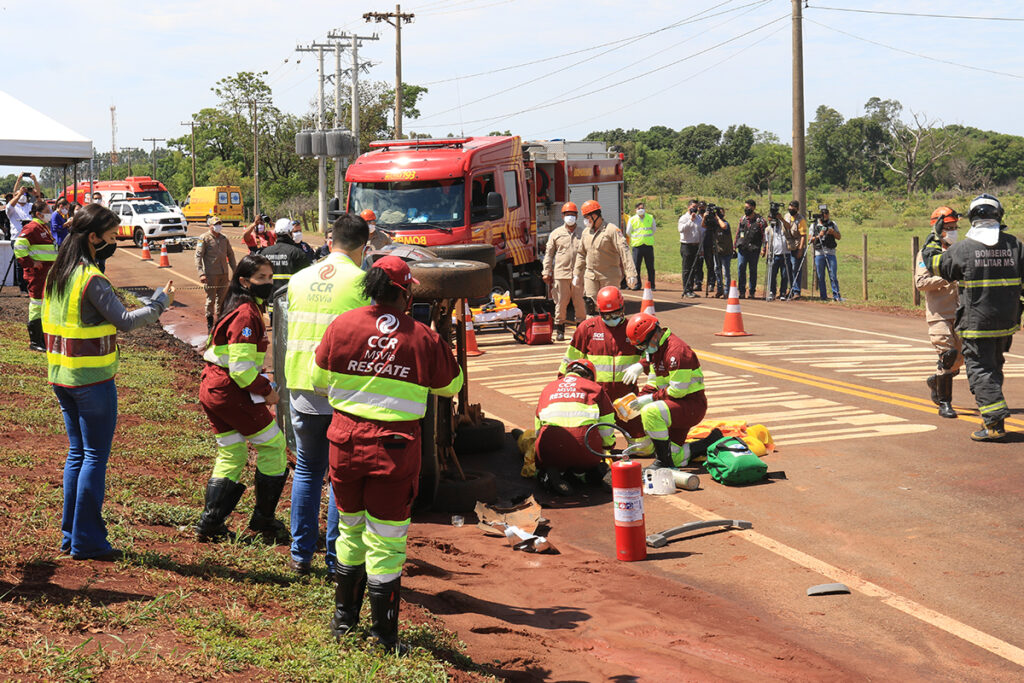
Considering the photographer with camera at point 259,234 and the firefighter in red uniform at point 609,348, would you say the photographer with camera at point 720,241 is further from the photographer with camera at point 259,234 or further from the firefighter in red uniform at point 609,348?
the firefighter in red uniform at point 609,348

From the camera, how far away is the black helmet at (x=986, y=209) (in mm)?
10539

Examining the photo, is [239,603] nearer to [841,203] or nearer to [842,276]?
[842,276]

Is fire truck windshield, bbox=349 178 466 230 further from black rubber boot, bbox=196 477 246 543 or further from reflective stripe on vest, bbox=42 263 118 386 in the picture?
reflective stripe on vest, bbox=42 263 118 386

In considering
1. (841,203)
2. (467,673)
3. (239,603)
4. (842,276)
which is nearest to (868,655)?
(467,673)

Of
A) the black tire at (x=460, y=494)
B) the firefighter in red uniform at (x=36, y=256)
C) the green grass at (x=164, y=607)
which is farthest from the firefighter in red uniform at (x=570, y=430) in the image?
the firefighter in red uniform at (x=36, y=256)

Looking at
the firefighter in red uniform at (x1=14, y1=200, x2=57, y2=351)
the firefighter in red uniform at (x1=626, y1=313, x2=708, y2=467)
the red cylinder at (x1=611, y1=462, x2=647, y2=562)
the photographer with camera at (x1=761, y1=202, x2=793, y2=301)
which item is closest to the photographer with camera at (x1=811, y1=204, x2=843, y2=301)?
the photographer with camera at (x1=761, y1=202, x2=793, y2=301)

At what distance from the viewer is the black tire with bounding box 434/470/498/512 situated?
8453 millimetres

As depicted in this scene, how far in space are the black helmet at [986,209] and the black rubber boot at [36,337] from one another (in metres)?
11.5

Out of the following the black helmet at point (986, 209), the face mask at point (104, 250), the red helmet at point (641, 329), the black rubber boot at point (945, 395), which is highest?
the black helmet at point (986, 209)

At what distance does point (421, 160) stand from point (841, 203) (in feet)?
180

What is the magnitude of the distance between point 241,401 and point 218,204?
194ft

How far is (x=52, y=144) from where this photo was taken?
15203 mm

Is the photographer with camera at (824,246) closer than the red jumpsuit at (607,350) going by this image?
No

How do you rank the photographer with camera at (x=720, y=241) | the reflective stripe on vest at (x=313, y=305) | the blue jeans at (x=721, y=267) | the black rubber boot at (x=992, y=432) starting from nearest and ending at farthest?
the reflective stripe on vest at (x=313, y=305), the black rubber boot at (x=992, y=432), the photographer with camera at (x=720, y=241), the blue jeans at (x=721, y=267)
